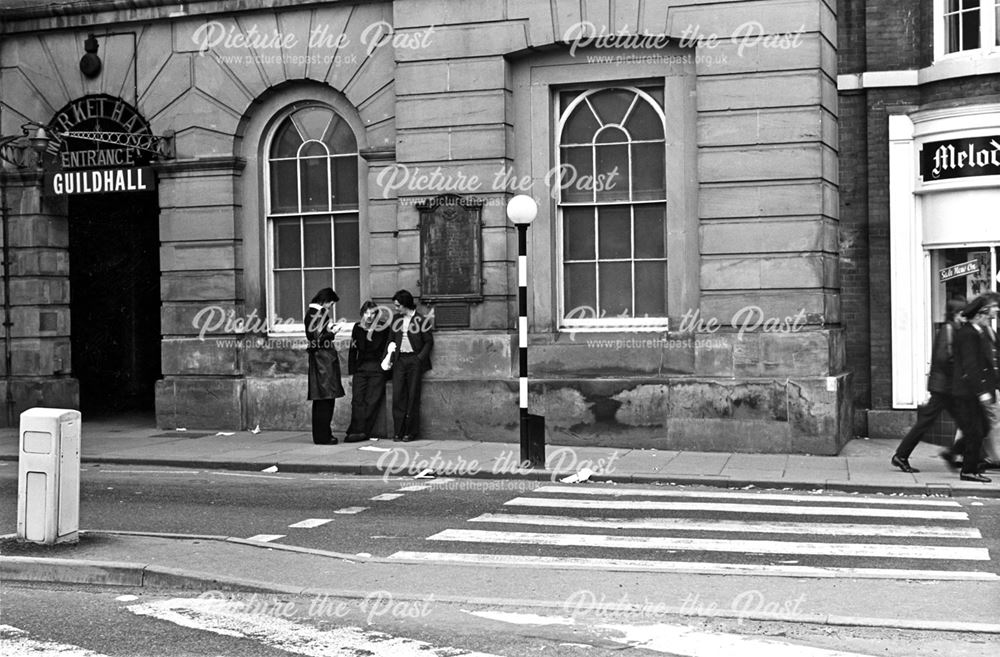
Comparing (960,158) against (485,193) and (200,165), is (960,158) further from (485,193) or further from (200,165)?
(200,165)

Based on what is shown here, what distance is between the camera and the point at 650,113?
17.5 m

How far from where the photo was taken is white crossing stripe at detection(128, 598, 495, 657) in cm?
679

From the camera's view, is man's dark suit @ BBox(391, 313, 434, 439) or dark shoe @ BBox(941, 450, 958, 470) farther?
man's dark suit @ BBox(391, 313, 434, 439)

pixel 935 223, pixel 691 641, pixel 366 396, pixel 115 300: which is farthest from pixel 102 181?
pixel 691 641

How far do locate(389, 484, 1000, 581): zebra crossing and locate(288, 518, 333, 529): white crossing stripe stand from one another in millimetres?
1190

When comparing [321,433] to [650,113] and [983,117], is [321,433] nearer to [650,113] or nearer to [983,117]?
[650,113]

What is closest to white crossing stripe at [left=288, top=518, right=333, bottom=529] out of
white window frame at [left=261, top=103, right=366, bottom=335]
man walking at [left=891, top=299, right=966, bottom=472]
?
man walking at [left=891, top=299, right=966, bottom=472]

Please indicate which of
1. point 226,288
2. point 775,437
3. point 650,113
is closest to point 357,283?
point 226,288

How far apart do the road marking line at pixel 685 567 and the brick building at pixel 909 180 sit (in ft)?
28.8

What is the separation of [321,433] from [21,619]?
957 centimetres

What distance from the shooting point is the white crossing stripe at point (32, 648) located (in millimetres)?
6781

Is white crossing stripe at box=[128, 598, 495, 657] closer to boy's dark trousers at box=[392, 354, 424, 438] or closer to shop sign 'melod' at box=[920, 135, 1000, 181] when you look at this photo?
boy's dark trousers at box=[392, 354, 424, 438]

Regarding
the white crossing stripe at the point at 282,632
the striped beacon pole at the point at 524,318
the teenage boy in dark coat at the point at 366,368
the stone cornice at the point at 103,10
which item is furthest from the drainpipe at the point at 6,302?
the white crossing stripe at the point at 282,632

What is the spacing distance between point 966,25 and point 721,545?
996 centimetres
